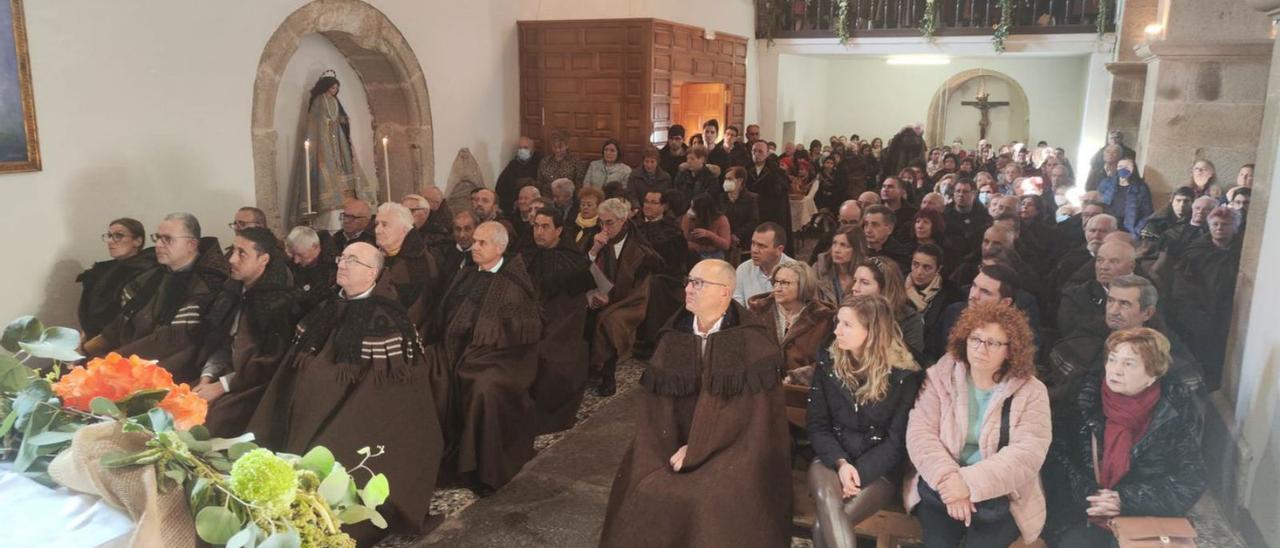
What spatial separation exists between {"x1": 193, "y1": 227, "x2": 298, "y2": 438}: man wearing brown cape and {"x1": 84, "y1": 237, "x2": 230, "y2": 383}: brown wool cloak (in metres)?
0.08

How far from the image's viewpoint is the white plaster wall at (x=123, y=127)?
19.4 ft

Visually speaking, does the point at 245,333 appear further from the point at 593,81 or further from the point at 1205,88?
the point at 1205,88

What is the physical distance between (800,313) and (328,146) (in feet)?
18.6

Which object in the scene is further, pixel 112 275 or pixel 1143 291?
pixel 112 275

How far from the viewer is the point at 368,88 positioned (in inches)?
387

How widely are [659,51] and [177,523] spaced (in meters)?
10.8

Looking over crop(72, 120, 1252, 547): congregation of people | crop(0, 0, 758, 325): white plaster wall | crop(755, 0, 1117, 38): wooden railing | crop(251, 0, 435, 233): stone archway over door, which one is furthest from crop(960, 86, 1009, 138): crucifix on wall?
crop(0, 0, 758, 325): white plaster wall

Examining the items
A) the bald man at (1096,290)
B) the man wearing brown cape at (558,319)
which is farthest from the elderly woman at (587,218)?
the bald man at (1096,290)

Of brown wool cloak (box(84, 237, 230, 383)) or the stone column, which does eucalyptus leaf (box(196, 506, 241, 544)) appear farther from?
the stone column

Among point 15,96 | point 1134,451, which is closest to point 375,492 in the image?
point 1134,451

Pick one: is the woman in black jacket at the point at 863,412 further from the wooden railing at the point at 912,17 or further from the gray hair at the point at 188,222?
the wooden railing at the point at 912,17

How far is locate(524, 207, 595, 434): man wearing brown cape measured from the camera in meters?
6.02

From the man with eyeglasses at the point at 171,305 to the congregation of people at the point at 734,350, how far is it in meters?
0.02

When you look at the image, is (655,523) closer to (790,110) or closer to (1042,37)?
(1042,37)
